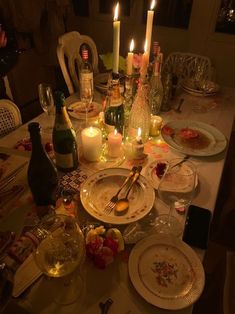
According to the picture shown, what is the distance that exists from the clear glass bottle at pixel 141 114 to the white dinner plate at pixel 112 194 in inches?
10.0

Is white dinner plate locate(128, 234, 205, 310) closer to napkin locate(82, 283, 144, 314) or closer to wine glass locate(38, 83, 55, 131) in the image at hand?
napkin locate(82, 283, 144, 314)

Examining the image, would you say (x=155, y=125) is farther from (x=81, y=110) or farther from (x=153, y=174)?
(x=81, y=110)

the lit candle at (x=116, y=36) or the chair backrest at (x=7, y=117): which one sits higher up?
the lit candle at (x=116, y=36)

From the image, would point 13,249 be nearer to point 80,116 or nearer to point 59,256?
point 59,256

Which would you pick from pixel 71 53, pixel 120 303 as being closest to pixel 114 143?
pixel 120 303

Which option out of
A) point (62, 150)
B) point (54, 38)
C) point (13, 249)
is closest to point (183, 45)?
point (54, 38)

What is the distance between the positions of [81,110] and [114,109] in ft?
0.99

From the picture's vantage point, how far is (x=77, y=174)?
98 centimetres

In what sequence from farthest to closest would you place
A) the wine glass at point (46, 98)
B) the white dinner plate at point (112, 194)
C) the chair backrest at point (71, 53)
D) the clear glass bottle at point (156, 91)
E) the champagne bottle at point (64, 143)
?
the chair backrest at point (71, 53)
the clear glass bottle at point (156, 91)
the wine glass at point (46, 98)
the champagne bottle at point (64, 143)
the white dinner plate at point (112, 194)

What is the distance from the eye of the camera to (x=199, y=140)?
1.19m

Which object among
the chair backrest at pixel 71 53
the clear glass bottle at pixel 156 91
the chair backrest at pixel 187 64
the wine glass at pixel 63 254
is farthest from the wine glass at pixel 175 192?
the chair backrest at pixel 187 64

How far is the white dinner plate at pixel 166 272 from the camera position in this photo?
24.9 inches

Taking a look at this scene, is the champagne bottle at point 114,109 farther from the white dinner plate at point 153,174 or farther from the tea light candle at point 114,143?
the white dinner plate at point 153,174

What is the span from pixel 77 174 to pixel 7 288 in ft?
1.59
